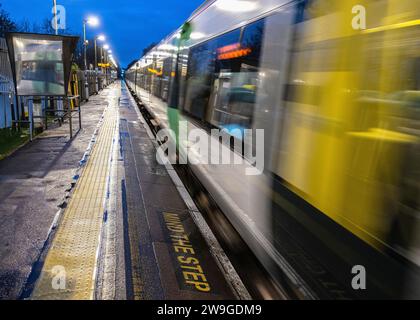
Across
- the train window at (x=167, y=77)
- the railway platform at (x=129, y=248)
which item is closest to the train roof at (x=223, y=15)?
the railway platform at (x=129, y=248)

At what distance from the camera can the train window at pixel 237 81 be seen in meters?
4.32

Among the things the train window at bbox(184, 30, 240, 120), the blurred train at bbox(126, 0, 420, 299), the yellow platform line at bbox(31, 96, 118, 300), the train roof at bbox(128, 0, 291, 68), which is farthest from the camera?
the train window at bbox(184, 30, 240, 120)

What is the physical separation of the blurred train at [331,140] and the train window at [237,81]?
23 millimetres

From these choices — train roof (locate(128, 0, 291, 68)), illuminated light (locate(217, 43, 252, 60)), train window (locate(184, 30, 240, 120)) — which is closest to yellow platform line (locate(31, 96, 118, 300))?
train window (locate(184, 30, 240, 120))

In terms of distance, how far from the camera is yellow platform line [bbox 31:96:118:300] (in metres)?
3.65

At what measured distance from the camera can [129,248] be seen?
4613 mm

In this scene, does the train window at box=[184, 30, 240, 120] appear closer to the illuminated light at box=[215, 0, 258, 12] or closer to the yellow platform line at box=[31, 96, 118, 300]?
the illuminated light at box=[215, 0, 258, 12]

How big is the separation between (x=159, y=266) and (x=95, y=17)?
998 inches

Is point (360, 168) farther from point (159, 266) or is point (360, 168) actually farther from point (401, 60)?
point (159, 266)

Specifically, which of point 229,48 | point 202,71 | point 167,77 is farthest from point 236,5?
point 167,77

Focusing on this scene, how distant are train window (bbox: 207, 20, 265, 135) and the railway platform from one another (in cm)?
141

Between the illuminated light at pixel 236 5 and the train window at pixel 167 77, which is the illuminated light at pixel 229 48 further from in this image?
the train window at pixel 167 77

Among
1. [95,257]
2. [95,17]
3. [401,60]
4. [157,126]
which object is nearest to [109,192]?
[95,257]
